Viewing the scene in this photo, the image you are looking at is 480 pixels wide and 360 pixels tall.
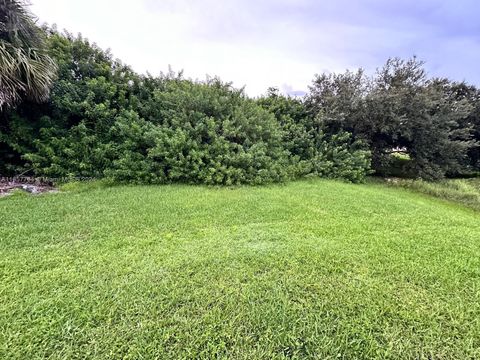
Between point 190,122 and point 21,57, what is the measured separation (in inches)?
141

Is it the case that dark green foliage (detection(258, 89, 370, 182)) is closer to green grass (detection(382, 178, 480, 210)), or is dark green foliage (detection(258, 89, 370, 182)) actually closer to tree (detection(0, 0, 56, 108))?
green grass (detection(382, 178, 480, 210))

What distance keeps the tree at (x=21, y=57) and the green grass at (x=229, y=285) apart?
2.50 m

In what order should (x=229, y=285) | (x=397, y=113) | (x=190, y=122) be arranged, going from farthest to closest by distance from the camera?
1. (x=397, y=113)
2. (x=190, y=122)
3. (x=229, y=285)

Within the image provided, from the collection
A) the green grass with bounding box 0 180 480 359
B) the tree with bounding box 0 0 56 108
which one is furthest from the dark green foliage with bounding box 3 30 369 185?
the green grass with bounding box 0 180 480 359

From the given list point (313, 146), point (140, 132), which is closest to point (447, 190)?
point (313, 146)

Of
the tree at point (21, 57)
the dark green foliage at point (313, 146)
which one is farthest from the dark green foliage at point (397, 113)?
the tree at point (21, 57)

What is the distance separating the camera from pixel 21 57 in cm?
454

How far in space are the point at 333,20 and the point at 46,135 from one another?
8.30m

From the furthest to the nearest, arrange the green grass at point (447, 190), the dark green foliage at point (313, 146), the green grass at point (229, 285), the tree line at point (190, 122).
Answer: the dark green foliage at point (313, 146), the green grass at point (447, 190), the tree line at point (190, 122), the green grass at point (229, 285)

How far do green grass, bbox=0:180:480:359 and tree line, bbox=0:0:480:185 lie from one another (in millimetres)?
2142

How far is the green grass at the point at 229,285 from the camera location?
5.31 ft

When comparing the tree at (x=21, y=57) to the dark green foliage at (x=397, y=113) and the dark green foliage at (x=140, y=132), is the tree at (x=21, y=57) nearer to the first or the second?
the dark green foliage at (x=140, y=132)

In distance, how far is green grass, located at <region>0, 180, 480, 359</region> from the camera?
162 cm

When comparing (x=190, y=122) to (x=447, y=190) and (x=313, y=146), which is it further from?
(x=447, y=190)
